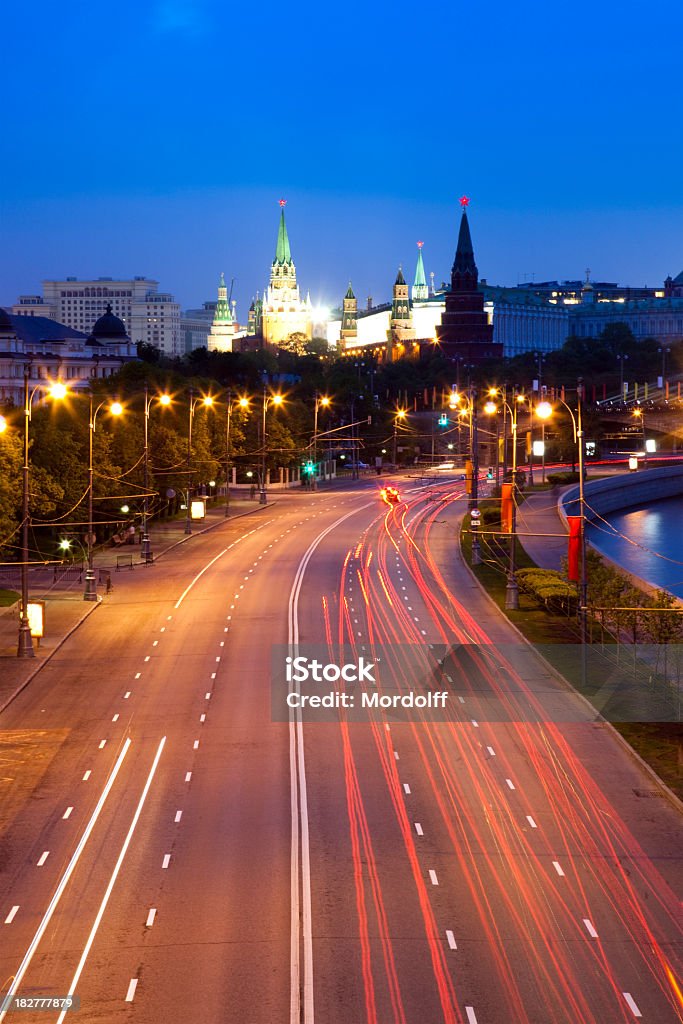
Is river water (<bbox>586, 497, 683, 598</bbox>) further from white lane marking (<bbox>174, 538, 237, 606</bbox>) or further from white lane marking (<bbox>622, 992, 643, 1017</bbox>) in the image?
white lane marking (<bbox>622, 992, 643, 1017</bbox>)

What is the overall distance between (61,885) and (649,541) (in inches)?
3719

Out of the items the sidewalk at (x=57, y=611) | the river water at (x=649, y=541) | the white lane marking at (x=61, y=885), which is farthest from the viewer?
the river water at (x=649, y=541)

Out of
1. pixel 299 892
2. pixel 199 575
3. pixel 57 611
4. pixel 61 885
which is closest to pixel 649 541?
pixel 199 575

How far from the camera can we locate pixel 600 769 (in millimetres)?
37219

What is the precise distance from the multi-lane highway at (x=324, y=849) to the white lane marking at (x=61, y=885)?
6 centimetres

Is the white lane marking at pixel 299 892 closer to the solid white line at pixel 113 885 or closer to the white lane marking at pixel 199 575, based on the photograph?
the solid white line at pixel 113 885

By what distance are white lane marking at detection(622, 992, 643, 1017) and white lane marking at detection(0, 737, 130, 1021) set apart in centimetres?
981

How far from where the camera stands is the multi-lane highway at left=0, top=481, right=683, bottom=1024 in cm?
2334

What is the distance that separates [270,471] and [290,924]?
121 meters

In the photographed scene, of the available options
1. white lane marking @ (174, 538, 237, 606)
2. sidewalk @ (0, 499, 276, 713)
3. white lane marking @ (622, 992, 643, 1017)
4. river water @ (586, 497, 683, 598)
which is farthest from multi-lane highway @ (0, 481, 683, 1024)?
river water @ (586, 497, 683, 598)

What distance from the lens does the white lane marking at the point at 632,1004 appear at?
2230 cm

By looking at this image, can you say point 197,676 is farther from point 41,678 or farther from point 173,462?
point 173,462

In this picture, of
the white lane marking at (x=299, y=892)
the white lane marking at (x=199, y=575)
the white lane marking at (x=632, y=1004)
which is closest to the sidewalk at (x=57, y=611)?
the white lane marking at (x=199, y=575)

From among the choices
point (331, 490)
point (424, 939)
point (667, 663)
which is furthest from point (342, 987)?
point (331, 490)
